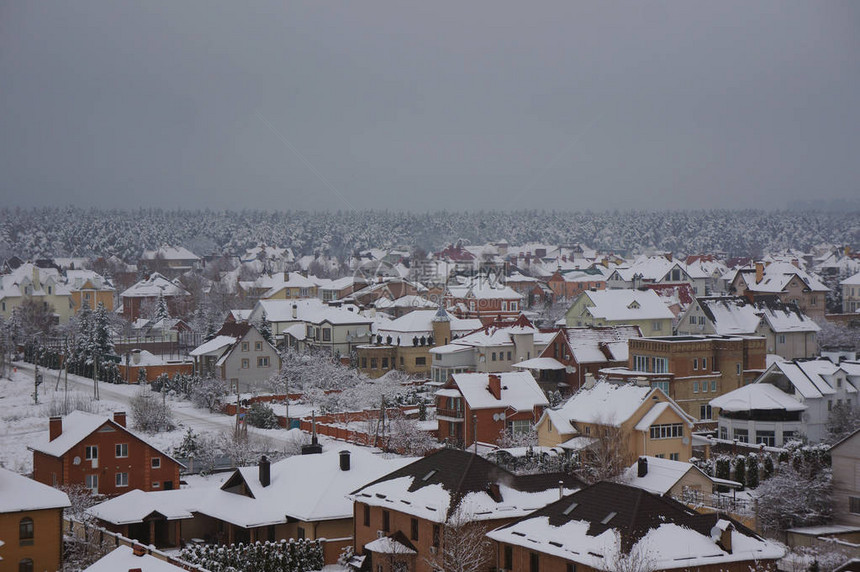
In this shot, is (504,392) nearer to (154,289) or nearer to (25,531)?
(25,531)

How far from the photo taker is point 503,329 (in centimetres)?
6369

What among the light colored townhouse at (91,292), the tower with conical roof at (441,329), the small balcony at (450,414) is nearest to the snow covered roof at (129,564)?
the small balcony at (450,414)

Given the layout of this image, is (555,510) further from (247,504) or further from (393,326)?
(393,326)

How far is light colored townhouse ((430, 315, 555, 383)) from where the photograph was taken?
202 feet

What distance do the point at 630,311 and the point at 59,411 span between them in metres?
31.5

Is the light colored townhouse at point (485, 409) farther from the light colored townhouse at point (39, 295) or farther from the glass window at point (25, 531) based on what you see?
the light colored townhouse at point (39, 295)

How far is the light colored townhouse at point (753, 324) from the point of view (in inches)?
2379

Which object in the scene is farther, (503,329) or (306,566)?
(503,329)

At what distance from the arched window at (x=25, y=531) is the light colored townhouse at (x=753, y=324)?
128 feet

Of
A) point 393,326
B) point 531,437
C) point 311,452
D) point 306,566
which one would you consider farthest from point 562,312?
point 306,566

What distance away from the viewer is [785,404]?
1757 inches

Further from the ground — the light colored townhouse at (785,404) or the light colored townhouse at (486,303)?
the light colored townhouse at (486,303)

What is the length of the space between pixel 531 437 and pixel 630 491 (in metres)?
21.0

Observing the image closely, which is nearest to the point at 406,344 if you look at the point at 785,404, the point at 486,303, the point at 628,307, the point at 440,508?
the point at 628,307
